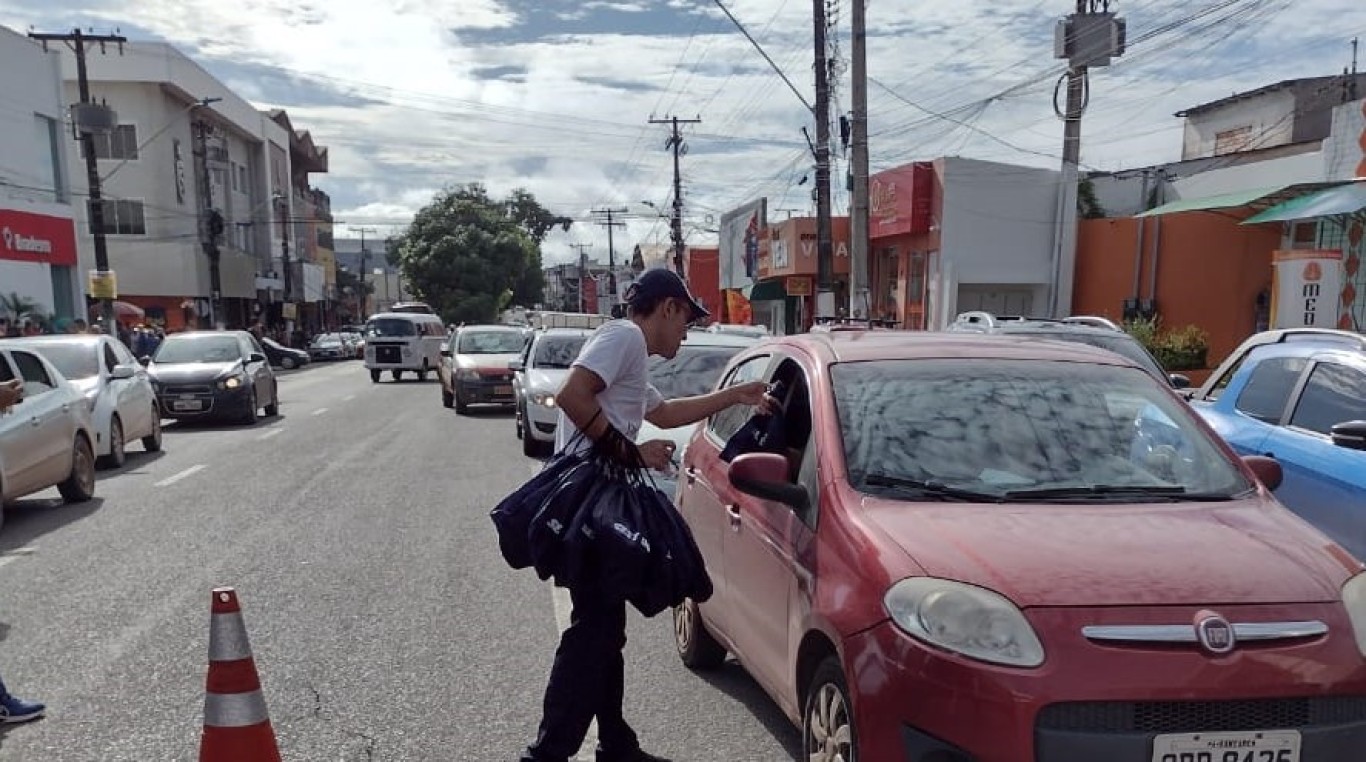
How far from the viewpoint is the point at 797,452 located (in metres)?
4.00

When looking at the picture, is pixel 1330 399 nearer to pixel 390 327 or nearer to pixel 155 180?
pixel 390 327

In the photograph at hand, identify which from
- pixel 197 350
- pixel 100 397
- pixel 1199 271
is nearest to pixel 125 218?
pixel 197 350

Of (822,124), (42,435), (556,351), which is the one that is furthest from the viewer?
(822,124)

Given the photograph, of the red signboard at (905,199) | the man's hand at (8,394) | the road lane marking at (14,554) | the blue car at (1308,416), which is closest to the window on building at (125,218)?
the red signboard at (905,199)

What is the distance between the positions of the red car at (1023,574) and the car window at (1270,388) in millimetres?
2422

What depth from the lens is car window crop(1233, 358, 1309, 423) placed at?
5.97 metres

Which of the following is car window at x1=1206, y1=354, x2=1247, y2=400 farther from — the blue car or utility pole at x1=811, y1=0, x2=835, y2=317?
utility pole at x1=811, y1=0, x2=835, y2=317

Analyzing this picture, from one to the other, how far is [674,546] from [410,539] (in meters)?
4.99

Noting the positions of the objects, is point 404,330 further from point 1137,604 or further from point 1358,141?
point 1137,604

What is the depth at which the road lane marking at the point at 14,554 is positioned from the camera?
7426 mm

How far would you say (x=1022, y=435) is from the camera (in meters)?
3.67

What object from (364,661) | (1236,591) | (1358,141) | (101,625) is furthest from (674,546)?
(1358,141)

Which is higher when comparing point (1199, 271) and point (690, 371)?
point (1199, 271)

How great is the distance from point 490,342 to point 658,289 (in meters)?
16.8
